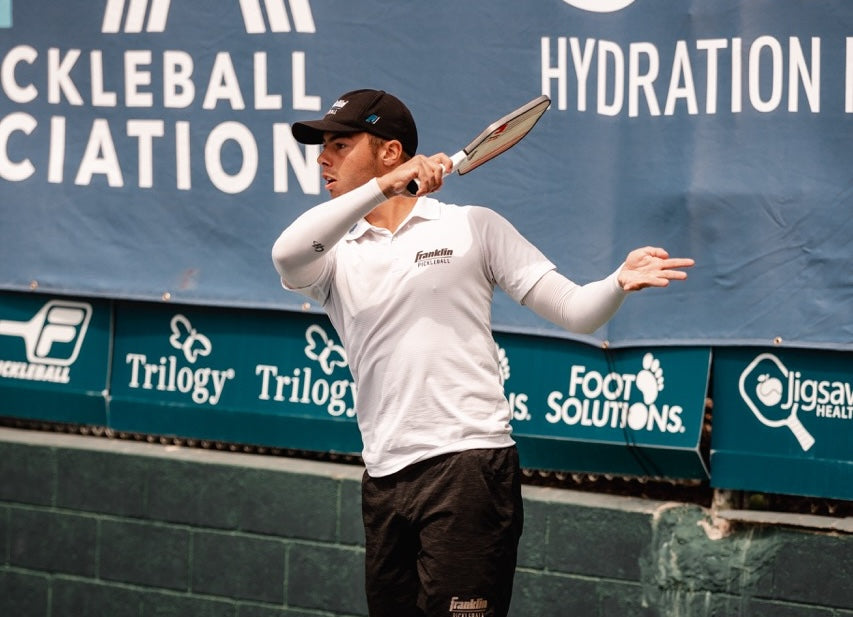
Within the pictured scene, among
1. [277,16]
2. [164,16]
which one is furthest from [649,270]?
[164,16]

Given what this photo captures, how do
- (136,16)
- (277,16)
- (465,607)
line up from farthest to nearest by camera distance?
(136,16) < (277,16) < (465,607)

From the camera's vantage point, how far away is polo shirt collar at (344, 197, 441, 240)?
153 inches

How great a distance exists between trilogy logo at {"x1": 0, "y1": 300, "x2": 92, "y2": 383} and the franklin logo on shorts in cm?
293

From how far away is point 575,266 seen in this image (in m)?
5.12

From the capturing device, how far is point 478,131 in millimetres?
5273

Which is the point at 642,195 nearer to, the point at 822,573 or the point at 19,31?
the point at 822,573

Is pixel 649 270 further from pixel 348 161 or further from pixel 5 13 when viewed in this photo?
pixel 5 13

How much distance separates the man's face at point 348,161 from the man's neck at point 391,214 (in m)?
0.09

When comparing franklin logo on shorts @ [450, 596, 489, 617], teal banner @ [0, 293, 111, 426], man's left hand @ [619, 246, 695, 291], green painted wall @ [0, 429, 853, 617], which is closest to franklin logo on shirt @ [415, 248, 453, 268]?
man's left hand @ [619, 246, 695, 291]

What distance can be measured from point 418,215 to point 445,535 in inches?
34.1

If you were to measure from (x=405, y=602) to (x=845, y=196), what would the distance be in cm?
207

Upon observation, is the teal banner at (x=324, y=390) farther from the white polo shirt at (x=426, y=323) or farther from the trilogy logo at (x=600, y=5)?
the white polo shirt at (x=426, y=323)

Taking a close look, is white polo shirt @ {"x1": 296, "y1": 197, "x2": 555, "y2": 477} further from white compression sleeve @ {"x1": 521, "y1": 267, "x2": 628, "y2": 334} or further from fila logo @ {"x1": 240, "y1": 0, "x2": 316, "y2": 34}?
fila logo @ {"x1": 240, "y1": 0, "x2": 316, "y2": 34}

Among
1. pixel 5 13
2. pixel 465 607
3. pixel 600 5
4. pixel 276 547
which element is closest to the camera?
pixel 465 607
